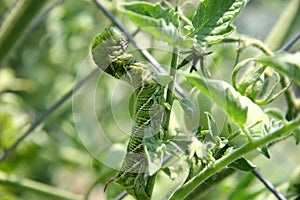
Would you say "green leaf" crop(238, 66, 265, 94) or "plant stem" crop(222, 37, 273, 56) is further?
"plant stem" crop(222, 37, 273, 56)

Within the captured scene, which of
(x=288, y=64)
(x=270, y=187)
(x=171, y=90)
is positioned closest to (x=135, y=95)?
(x=171, y=90)

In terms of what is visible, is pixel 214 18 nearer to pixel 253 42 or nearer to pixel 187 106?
pixel 187 106

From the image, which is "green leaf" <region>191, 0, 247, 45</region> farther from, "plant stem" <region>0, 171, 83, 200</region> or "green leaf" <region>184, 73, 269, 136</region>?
"plant stem" <region>0, 171, 83, 200</region>

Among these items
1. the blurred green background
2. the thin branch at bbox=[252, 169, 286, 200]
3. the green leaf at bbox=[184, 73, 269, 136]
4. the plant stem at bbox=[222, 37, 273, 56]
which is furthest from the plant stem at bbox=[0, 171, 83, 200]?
the green leaf at bbox=[184, 73, 269, 136]

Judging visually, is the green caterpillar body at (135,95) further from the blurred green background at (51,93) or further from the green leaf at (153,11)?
the blurred green background at (51,93)

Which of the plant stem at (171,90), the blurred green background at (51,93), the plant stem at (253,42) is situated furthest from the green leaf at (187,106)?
the blurred green background at (51,93)

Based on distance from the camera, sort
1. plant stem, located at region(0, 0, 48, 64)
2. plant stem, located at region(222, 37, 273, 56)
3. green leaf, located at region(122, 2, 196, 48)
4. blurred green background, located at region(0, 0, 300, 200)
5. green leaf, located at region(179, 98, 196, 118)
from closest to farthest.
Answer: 1. green leaf, located at region(122, 2, 196, 48)
2. green leaf, located at region(179, 98, 196, 118)
3. plant stem, located at region(222, 37, 273, 56)
4. plant stem, located at region(0, 0, 48, 64)
5. blurred green background, located at region(0, 0, 300, 200)

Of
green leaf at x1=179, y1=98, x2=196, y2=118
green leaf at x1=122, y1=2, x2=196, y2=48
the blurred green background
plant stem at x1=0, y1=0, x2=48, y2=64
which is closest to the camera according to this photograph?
green leaf at x1=122, y1=2, x2=196, y2=48

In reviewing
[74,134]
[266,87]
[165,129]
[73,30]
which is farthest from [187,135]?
[73,30]
